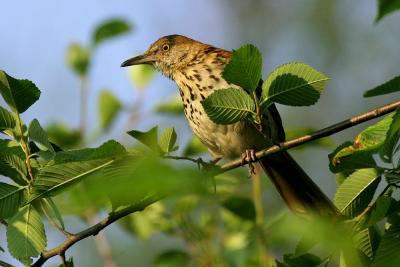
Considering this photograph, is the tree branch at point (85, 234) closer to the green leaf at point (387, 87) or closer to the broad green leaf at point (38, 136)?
the broad green leaf at point (38, 136)

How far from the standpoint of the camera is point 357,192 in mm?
2320

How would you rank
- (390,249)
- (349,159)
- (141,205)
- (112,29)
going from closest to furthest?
(390,249), (349,159), (141,205), (112,29)

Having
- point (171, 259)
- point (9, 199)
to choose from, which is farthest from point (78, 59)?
point (9, 199)

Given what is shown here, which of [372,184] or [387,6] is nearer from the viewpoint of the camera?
[387,6]

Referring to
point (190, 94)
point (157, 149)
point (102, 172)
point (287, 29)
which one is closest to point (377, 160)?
point (157, 149)

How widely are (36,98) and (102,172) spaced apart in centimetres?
45

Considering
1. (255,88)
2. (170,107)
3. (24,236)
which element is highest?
(255,88)

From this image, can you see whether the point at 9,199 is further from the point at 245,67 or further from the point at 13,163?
the point at 245,67

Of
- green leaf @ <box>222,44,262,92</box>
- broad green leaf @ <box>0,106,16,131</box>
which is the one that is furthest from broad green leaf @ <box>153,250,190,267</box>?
green leaf @ <box>222,44,262,92</box>

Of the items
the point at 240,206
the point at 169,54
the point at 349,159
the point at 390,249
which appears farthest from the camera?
the point at 169,54

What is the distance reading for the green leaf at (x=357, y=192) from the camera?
91.0 inches

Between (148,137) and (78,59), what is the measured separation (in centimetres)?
172

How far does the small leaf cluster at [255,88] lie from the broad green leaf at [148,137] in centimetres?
19

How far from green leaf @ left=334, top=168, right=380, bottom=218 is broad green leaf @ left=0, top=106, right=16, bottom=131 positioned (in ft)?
3.57
